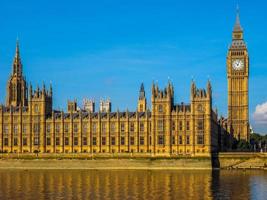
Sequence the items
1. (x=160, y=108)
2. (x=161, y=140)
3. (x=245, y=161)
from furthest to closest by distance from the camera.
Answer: (x=160, y=108), (x=161, y=140), (x=245, y=161)

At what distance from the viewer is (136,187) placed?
333 ft

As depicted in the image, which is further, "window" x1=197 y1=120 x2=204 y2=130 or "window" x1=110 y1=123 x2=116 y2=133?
"window" x1=110 y1=123 x2=116 y2=133

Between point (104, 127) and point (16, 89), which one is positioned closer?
point (104, 127)

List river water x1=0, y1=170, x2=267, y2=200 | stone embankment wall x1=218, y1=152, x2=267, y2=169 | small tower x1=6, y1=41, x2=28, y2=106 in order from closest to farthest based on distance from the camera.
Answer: river water x1=0, y1=170, x2=267, y2=200
stone embankment wall x1=218, y1=152, x2=267, y2=169
small tower x1=6, y1=41, x2=28, y2=106

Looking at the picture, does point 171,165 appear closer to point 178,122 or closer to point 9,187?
point 178,122

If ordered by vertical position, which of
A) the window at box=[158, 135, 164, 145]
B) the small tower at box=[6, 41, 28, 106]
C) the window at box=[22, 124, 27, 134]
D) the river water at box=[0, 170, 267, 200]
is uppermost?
the small tower at box=[6, 41, 28, 106]

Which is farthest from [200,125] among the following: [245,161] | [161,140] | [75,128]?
[75,128]

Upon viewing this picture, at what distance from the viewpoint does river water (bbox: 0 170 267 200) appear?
291ft

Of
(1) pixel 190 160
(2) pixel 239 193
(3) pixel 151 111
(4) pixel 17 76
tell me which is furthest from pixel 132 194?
(4) pixel 17 76

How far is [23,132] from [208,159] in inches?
2192

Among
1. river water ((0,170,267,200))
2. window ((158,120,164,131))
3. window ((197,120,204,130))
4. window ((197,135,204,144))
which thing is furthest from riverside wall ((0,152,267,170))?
river water ((0,170,267,200))

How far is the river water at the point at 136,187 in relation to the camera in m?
88.8

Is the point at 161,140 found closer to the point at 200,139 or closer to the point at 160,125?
the point at 160,125

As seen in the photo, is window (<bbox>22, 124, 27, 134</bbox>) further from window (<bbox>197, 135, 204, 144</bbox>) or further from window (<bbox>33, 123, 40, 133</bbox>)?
window (<bbox>197, 135, 204, 144</bbox>)
